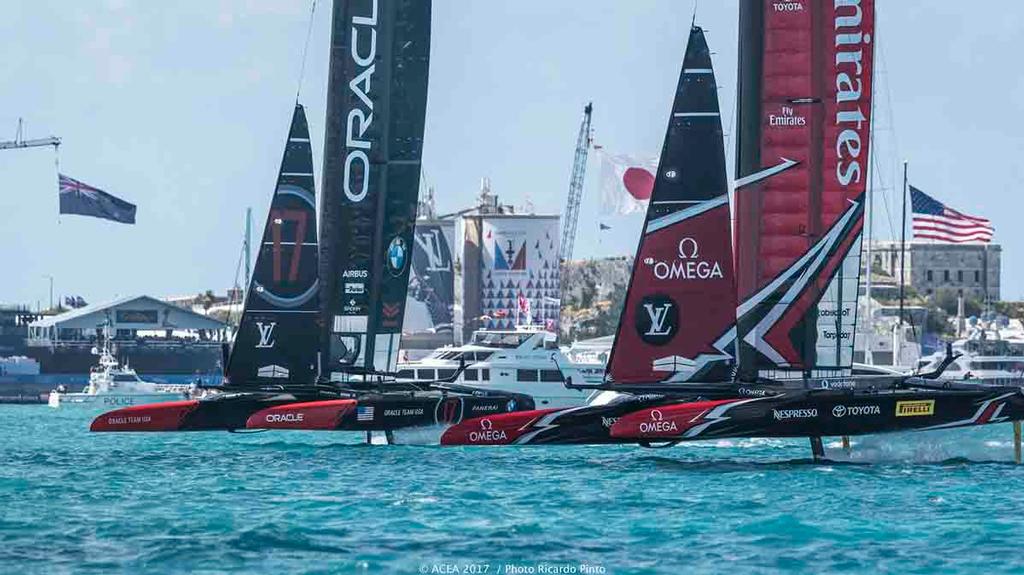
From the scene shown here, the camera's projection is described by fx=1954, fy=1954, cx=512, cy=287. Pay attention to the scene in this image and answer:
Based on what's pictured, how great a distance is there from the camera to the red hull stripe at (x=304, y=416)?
3144 cm

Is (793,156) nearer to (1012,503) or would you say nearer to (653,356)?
(653,356)

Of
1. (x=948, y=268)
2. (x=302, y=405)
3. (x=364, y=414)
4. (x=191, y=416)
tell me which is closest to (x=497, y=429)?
(x=364, y=414)

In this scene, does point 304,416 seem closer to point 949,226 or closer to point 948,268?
point 949,226

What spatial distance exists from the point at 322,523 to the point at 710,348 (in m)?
9.38

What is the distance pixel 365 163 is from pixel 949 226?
1190 inches

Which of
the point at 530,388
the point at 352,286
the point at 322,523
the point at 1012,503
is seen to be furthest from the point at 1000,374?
the point at 322,523

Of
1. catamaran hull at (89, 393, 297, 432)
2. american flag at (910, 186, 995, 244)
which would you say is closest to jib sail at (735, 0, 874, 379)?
catamaran hull at (89, 393, 297, 432)

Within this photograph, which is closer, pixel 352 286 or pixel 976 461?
pixel 976 461

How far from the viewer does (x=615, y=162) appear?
293ft

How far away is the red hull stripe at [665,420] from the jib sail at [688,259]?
143 cm

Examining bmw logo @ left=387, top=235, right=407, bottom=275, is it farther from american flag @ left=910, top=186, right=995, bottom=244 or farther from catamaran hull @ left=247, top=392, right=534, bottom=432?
american flag @ left=910, top=186, right=995, bottom=244

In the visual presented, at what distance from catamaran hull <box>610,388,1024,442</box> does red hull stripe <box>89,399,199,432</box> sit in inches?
353

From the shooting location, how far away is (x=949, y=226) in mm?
60062

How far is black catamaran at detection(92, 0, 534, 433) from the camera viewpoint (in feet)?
112
